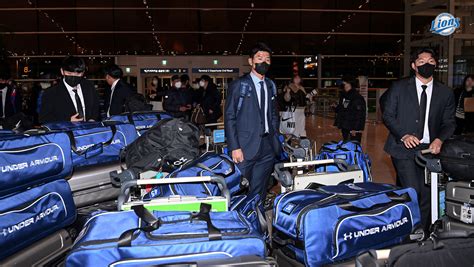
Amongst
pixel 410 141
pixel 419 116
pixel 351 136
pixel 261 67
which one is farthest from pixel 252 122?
pixel 351 136

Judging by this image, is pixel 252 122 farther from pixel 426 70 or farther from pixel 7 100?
pixel 7 100

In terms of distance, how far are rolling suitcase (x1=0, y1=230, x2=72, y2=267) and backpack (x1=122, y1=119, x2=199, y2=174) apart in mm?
751

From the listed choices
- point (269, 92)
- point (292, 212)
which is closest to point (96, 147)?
point (269, 92)

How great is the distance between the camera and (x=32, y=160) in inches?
111

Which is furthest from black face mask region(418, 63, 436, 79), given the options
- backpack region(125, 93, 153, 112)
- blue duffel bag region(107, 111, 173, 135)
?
backpack region(125, 93, 153, 112)

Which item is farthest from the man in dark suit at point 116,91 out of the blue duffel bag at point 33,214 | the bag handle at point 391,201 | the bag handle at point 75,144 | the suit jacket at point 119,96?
the bag handle at point 391,201

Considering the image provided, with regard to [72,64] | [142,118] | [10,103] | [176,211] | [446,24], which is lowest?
[176,211]

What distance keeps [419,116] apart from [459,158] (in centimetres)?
98

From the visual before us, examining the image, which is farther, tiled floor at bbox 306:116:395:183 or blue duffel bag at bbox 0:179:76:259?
tiled floor at bbox 306:116:395:183

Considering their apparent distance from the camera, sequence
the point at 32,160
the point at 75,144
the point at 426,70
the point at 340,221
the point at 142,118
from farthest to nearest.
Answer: the point at 142,118 → the point at 426,70 → the point at 75,144 → the point at 32,160 → the point at 340,221

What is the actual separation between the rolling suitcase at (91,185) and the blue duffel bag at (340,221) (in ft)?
5.50

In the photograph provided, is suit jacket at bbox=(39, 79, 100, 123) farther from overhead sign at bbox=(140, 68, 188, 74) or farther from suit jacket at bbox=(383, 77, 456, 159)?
overhead sign at bbox=(140, 68, 188, 74)

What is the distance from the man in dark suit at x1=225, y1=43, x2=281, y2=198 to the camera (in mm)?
4129

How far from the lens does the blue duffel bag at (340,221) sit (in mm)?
2381
